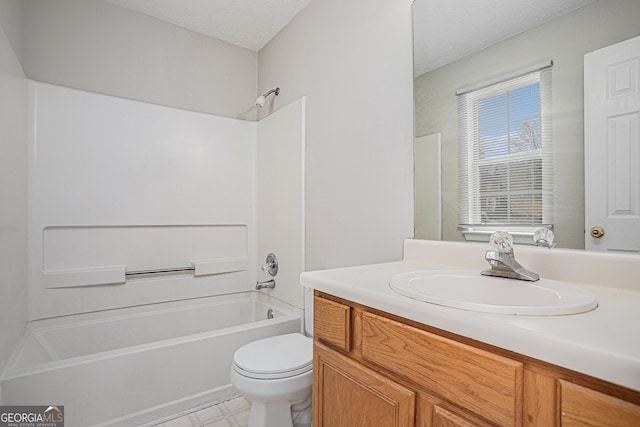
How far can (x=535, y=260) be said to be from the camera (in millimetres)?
1025

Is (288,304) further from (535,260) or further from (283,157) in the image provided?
(535,260)

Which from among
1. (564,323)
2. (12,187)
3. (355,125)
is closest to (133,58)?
(12,187)

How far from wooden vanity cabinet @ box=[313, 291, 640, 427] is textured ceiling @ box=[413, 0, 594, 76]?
1.08 metres

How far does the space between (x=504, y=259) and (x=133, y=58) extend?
2.57 meters

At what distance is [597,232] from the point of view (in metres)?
0.94

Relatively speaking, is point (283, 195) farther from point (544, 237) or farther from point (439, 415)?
point (439, 415)

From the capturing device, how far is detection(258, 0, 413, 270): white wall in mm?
1500

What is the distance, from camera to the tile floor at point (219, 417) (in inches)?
66.8

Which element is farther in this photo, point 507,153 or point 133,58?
point 133,58

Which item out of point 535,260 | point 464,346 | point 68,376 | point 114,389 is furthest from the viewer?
point 114,389

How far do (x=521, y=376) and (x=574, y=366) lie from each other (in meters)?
0.09

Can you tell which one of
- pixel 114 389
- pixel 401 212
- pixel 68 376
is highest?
pixel 401 212

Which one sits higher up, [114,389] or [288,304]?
[288,304]

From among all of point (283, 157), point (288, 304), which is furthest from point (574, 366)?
point (283, 157)
